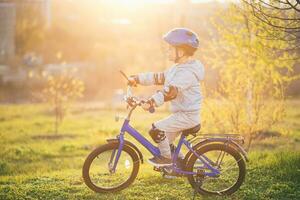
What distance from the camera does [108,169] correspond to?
5.94 m

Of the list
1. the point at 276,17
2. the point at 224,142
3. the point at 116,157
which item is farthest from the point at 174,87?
the point at 276,17

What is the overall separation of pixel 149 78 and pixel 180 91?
17.4 inches

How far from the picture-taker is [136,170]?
6.08 m

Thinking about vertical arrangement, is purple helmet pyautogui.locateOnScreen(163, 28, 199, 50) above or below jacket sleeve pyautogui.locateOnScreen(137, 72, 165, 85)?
above

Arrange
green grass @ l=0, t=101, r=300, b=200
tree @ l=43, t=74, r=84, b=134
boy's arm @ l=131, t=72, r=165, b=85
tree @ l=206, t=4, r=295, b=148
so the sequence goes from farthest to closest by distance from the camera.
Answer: tree @ l=43, t=74, r=84, b=134 → tree @ l=206, t=4, r=295, b=148 → green grass @ l=0, t=101, r=300, b=200 → boy's arm @ l=131, t=72, r=165, b=85

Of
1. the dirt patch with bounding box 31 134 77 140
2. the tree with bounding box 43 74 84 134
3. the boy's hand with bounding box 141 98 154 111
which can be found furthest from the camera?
the tree with bounding box 43 74 84 134

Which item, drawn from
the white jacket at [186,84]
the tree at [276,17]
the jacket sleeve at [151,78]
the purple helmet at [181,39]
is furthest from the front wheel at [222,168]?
the tree at [276,17]

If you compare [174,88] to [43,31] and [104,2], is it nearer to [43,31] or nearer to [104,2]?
[43,31]

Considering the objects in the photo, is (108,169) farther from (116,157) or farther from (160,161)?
(160,161)

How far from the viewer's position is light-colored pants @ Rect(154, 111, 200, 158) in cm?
575

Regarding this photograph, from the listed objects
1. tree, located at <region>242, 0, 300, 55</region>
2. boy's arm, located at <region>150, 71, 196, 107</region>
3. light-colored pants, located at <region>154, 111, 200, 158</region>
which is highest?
tree, located at <region>242, 0, 300, 55</region>

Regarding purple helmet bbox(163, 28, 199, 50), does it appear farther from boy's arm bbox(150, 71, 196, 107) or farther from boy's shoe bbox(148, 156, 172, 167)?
boy's shoe bbox(148, 156, 172, 167)

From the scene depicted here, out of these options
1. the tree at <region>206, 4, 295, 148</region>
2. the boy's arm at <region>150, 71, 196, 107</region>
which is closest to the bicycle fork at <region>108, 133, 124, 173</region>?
the boy's arm at <region>150, 71, 196, 107</region>

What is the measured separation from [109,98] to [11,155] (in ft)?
54.0
